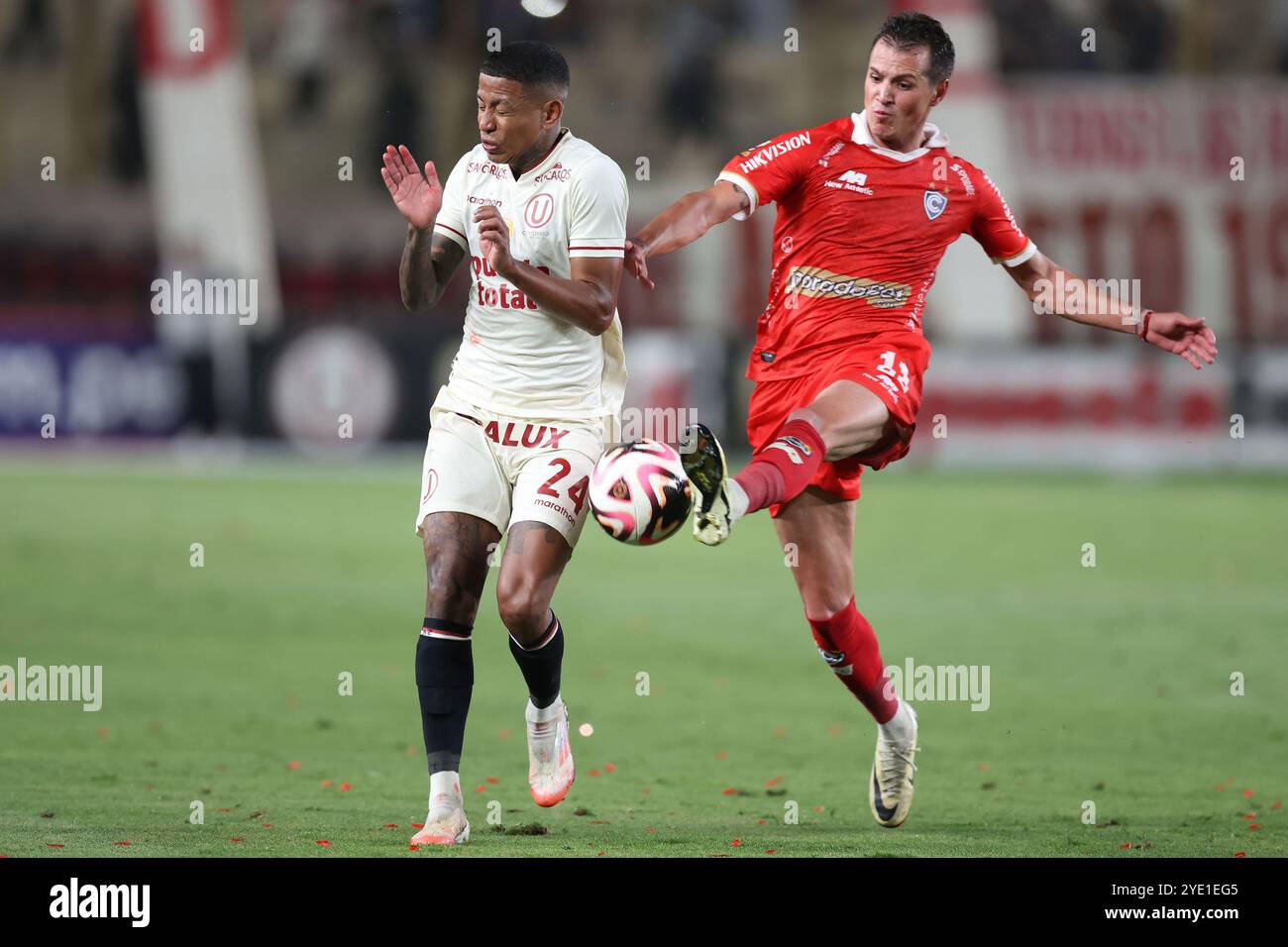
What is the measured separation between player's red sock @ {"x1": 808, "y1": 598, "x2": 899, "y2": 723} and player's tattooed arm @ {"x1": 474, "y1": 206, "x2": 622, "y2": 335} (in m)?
1.72

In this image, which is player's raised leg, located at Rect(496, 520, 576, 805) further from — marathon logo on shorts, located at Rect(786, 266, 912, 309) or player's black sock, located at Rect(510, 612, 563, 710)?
marathon logo on shorts, located at Rect(786, 266, 912, 309)

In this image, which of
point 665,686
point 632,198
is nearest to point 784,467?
point 665,686

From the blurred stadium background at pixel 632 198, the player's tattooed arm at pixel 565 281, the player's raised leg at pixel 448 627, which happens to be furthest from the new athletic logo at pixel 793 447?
the blurred stadium background at pixel 632 198

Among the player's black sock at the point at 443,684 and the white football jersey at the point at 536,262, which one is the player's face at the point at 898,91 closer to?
the white football jersey at the point at 536,262

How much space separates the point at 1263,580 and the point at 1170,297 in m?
15.0

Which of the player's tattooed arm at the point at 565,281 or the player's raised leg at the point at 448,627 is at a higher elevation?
the player's tattooed arm at the point at 565,281

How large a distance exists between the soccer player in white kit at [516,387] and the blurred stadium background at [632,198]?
51.2 feet

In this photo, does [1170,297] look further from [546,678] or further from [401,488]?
[546,678]

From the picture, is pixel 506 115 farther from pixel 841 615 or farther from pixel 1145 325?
pixel 1145 325

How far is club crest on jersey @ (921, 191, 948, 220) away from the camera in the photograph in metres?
7.39

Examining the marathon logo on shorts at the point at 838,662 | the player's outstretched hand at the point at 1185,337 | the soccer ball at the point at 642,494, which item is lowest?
the marathon logo on shorts at the point at 838,662

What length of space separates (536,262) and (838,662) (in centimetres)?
217

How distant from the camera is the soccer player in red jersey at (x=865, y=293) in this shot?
709cm

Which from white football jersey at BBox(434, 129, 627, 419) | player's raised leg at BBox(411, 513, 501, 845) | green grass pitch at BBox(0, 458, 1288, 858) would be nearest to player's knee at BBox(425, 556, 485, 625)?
player's raised leg at BBox(411, 513, 501, 845)
